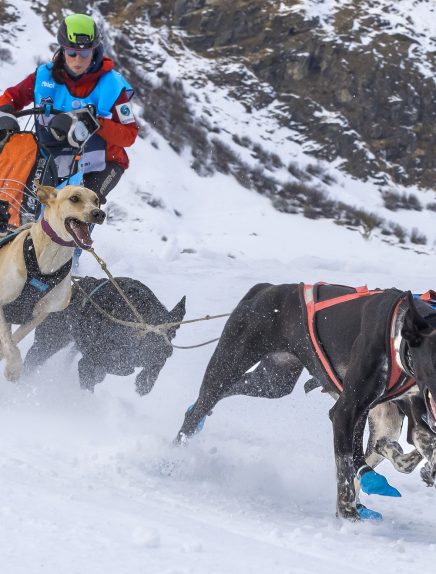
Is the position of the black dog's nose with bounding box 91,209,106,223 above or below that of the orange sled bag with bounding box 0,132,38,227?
above

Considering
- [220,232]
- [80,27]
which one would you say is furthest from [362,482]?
[220,232]

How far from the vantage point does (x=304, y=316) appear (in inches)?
152

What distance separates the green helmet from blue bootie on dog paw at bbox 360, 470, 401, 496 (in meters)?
2.92

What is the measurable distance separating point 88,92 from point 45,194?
115 centimetres

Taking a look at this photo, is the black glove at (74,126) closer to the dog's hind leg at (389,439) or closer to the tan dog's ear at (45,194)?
the tan dog's ear at (45,194)

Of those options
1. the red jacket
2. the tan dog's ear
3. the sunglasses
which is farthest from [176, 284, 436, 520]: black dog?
the sunglasses

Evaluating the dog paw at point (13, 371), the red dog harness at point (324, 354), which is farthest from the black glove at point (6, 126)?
the red dog harness at point (324, 354)

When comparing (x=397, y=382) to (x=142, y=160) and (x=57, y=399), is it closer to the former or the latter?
(x=57, y=399)

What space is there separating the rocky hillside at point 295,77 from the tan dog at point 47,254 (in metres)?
23.6

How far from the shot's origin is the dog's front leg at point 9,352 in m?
4.50

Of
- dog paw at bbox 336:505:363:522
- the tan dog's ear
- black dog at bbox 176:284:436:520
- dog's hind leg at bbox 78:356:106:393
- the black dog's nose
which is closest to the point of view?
black dog at bbox 176:284:436:520

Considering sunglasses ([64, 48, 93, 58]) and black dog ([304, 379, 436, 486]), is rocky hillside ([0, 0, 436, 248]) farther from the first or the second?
black dog ([304, 379, 436, 486])

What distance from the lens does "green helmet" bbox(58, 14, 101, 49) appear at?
4848mm

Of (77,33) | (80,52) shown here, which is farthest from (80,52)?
(77,33)
